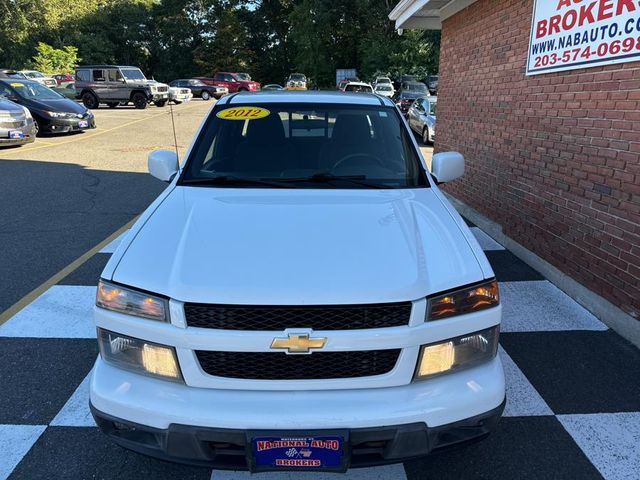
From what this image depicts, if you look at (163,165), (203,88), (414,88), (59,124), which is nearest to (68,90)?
(203,88)

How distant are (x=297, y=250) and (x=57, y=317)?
8.92 feet

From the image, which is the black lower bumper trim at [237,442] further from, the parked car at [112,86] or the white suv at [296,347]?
the parked car at [112,86]

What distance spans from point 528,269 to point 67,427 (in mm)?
4378

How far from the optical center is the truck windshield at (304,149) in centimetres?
304

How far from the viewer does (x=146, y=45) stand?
55938 millimetres

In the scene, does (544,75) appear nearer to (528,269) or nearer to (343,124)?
(528,269)

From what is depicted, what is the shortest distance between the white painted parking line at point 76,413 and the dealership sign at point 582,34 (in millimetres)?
4400

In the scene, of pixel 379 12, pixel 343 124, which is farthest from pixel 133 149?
pixel 379 12

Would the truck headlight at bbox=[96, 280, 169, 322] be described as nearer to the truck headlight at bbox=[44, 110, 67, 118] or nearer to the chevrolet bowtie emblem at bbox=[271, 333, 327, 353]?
the chevrolet bowtie emblem at bbox=[271, 333, 327, 353]

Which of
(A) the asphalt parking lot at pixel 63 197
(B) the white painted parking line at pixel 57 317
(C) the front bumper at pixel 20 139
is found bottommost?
(B) the white painted parking line at pixel 57 317

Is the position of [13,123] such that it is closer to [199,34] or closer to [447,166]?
[447,166]

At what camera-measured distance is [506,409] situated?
281cm

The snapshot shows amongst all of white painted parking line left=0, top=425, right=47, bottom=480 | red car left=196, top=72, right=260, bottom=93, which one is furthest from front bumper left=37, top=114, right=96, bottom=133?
red car left=196, top=72, right=260, bottom=93

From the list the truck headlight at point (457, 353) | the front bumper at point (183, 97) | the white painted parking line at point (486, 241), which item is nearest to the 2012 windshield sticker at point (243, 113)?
the truck headlight at point (457, 353)
